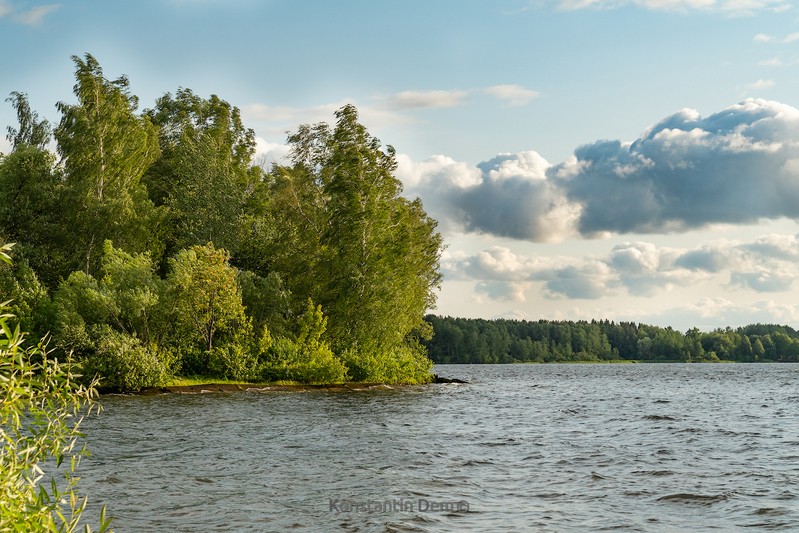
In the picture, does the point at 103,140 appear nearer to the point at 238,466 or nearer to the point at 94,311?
the point at 94,311

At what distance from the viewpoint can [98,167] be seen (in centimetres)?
6009

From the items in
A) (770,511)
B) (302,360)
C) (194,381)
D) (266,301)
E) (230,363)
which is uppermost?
(266,301)

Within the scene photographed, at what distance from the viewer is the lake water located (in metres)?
16.2

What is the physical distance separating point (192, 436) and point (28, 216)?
38428 mm

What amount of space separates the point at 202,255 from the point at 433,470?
37.4 m

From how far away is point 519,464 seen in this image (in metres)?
23.3

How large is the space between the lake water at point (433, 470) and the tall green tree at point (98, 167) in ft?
75.4

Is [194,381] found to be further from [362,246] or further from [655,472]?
[655,472]

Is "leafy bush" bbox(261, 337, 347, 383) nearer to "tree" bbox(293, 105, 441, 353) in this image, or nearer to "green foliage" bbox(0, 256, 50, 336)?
"tree" bbox(293, 105, 441, 353)

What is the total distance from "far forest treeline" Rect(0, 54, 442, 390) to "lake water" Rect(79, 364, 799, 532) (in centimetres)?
1399

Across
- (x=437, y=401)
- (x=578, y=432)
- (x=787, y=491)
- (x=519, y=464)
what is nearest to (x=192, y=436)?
(x=519, y=464)

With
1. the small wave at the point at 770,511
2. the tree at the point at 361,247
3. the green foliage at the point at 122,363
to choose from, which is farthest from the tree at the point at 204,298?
the small wave at the point at 770,511

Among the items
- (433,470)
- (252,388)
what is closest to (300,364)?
(252,388)

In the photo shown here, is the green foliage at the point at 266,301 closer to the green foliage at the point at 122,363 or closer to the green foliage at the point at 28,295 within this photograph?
the green foliage at the point at 122,363
